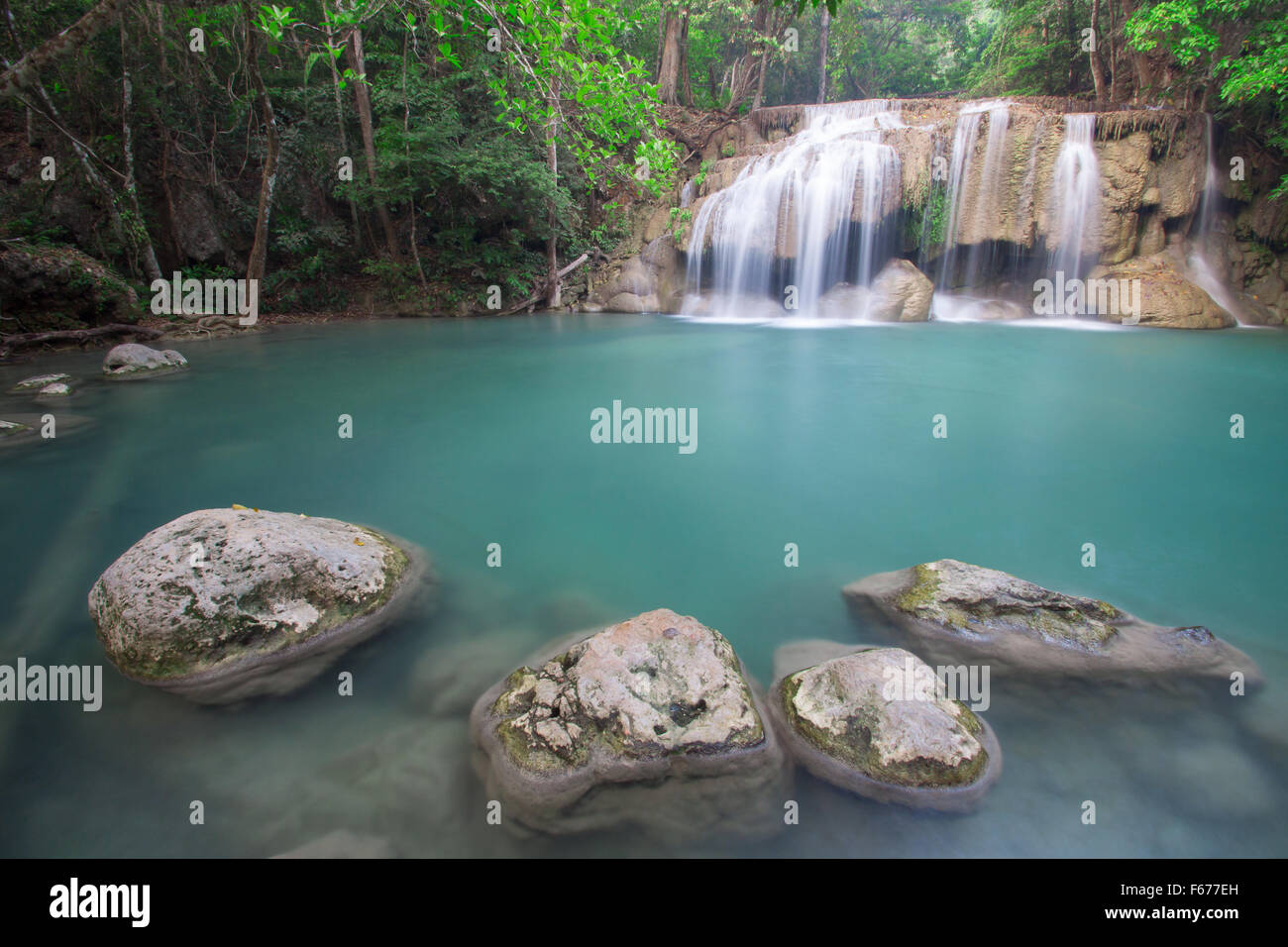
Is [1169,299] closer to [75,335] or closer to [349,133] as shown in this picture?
[349,133]

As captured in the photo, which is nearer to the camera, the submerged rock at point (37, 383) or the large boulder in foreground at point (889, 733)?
the large boulder in foreground at point (889, 733)

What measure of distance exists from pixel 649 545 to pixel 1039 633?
2493mm

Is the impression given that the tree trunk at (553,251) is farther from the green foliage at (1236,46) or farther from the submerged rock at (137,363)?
the green foliage at (1236,46)

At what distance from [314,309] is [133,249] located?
13.2ft

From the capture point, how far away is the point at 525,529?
15.7ft

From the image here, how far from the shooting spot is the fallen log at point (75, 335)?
35.9 feet

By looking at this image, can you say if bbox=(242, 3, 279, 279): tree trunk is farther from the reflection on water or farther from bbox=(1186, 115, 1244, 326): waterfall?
bbox=(1186, 115, 1244, 326): waterfall

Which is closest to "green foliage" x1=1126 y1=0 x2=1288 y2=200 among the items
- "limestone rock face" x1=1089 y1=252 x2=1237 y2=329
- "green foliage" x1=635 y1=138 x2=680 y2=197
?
"limestone rock face" x1=1089 y1=252 x2=1237 y2=329

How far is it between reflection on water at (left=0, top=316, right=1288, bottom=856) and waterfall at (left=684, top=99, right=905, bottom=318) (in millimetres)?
7408

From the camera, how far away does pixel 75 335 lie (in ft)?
37.6

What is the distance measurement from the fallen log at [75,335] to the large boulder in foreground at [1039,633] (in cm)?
1484

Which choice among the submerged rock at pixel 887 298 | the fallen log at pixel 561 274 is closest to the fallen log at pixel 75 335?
the fallen log at pixel 561 274

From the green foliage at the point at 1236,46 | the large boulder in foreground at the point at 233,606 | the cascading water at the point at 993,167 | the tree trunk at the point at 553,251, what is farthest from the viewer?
the tree trunk at the point at 553,251

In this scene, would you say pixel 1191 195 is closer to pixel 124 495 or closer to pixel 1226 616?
pixel 1226 616
